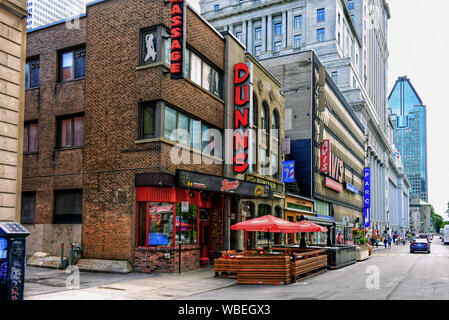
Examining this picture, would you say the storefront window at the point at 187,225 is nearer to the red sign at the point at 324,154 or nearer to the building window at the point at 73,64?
the building window at the point at 73,64

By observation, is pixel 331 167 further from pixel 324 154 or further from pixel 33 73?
pixel 33 73

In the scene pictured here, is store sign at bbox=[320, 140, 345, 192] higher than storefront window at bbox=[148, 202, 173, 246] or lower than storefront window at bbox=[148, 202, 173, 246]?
higher

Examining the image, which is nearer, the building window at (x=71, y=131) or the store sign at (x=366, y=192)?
the building window at (x=71, y=131)

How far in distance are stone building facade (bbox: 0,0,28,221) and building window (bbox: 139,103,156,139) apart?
7110mm

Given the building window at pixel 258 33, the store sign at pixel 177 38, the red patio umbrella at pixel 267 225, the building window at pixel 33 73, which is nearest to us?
the red patio umbrella at pixel 267 225

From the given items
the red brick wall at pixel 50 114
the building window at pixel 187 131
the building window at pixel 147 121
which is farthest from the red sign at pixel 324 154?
the red brick wall at pixel 50 114

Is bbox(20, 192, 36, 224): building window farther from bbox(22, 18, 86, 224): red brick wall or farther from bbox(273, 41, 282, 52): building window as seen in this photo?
bbox(273, 41, 282, 52): building window

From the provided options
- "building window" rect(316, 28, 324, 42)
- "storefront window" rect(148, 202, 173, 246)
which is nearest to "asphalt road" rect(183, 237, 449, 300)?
"storefront window" rect(148, 202, 173, 246)

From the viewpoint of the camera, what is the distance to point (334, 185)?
58.3 meters

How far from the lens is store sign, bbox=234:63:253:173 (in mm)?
27406

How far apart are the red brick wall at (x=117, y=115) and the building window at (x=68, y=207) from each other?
2.30 ft

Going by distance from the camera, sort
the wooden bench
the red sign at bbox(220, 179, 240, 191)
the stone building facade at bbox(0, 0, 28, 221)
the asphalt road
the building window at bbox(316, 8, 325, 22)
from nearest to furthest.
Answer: the asphalt road, the stone building facade at bbox(0, 0, 28, 221), the wooden bench, the red sign at bbox(220, 179, 240, 191), the building window at bbox(316, 8, 325, 22)

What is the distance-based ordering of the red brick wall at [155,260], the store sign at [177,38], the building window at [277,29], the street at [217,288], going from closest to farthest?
the street at [217,288], the red brick wall at [155,260], the store sign at [177,38], the building window at [277,29]

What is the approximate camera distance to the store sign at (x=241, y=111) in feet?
89.9
